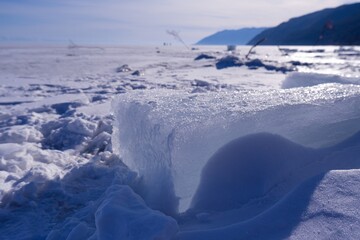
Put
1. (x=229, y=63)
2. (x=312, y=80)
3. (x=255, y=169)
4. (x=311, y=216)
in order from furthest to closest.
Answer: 1. (x=229, y=63)
2. (x=312, y=80)
3. (x=255, y=169)
4. (x=311, y=216)

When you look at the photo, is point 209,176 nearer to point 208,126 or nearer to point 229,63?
point 208,126

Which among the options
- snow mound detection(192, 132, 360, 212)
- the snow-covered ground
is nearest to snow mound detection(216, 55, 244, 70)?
the snow-covered ground

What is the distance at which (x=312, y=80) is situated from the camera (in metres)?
4.32

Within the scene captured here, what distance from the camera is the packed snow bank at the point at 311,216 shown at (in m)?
1.31

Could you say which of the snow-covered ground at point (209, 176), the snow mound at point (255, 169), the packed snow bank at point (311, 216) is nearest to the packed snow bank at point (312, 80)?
the snow-covered ground at point (209, 176)

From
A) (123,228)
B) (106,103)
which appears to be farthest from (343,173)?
(106,103)

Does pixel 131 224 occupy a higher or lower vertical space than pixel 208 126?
lower

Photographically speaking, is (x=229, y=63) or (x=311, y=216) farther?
Answer: (x=229, y=63)

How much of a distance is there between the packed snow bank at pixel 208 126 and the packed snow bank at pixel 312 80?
1674mm

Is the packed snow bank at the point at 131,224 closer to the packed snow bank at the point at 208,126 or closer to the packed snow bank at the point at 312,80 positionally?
the packed snow bank at the point at 208,126

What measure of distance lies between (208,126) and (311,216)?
677 millimetres

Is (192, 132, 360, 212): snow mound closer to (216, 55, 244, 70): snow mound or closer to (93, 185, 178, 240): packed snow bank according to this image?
(93, 185, 178, 240): packed snow bank

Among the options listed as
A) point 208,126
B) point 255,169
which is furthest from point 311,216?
point 208,126

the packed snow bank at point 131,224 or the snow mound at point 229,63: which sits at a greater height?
the snow mound at point 229,63
